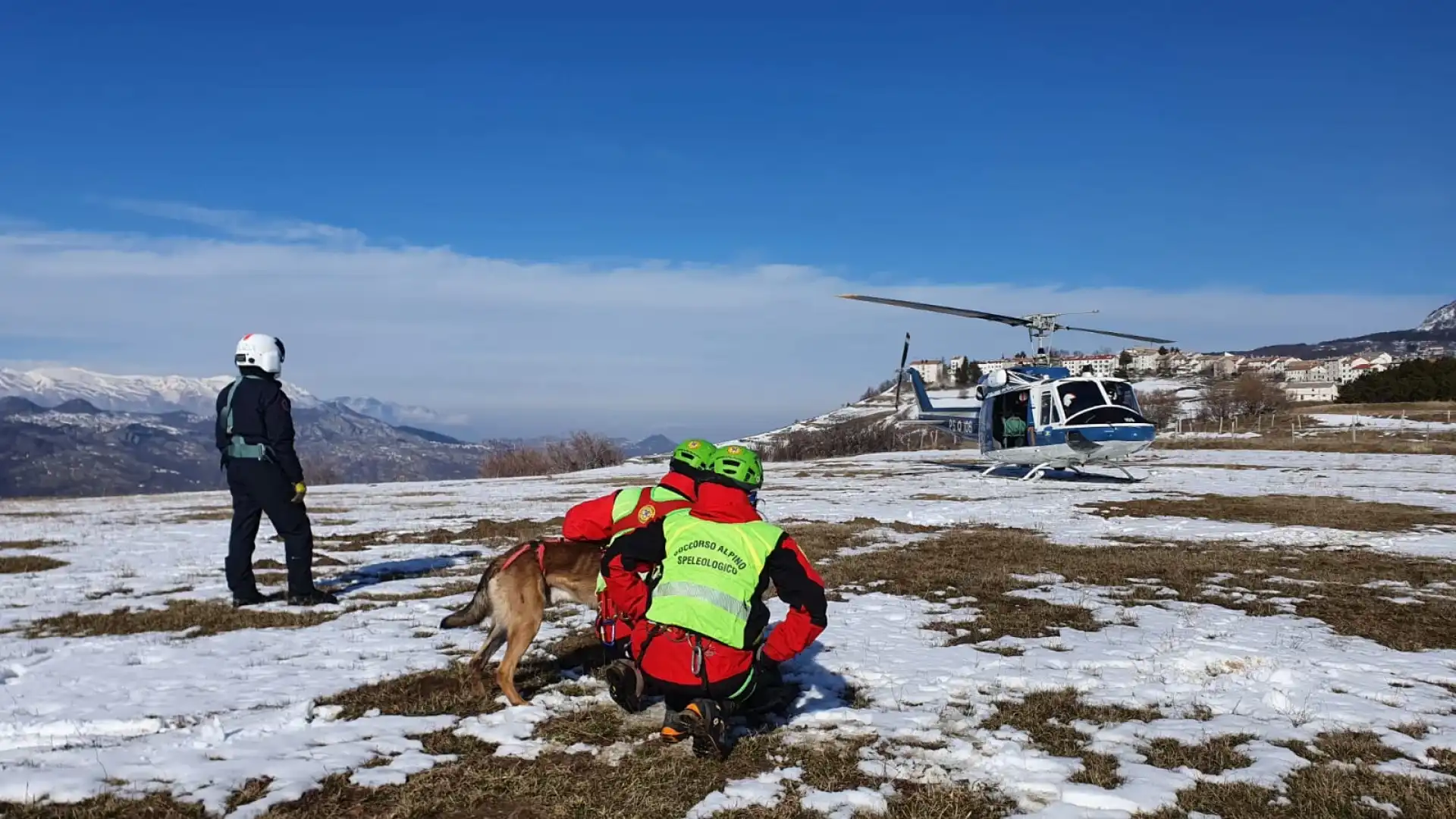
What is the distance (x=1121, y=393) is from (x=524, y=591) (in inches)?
950

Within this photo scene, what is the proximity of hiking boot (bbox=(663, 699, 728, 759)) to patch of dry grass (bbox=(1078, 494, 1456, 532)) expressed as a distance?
1638 cm

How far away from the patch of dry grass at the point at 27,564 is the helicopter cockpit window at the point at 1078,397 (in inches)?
1005

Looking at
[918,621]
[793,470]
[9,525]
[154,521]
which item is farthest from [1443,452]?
[9,525]

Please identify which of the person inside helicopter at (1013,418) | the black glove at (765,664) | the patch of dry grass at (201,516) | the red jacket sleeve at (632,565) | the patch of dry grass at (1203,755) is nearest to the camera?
the patch of dry grass at (1203,755)

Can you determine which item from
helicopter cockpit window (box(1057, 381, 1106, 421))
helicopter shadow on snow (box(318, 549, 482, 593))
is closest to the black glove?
helicopter shadow on snow (box(318, 549, 482, 593))

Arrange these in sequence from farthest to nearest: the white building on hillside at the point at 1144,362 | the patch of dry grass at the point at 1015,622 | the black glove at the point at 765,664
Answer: the white building on hillside at the point at 1144,362
the patch of dry grass at the point at 1015,622
the black glove at the point at 765,664

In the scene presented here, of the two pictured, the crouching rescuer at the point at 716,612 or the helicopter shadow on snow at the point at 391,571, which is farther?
the helicopter shadow on snow at the point at 391,571

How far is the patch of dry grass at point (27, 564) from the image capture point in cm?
1228

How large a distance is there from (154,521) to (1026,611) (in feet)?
69.5

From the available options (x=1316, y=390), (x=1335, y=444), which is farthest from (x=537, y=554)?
(x=1316, y=390)

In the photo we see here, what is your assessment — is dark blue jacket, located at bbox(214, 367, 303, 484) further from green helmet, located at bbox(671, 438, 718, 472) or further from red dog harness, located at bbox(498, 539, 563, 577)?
→ green helmet, located at bbox(671, 438, 718, 472)

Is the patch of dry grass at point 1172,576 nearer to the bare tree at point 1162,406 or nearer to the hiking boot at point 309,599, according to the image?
the hiking boot at point 309,599

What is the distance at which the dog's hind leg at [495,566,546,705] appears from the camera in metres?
6.06

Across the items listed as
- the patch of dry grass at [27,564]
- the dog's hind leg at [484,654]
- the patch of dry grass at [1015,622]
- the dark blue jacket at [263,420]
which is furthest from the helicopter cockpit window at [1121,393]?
the patch of dry grass at [27,564]
